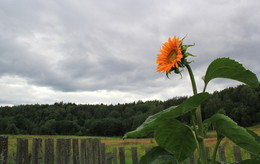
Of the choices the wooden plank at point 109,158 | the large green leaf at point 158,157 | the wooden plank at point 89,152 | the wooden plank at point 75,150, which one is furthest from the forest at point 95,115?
the large green leaf at point 158,157

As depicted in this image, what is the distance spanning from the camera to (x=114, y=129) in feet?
269

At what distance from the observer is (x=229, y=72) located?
1127 mm

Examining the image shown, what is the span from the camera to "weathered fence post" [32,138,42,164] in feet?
14.4

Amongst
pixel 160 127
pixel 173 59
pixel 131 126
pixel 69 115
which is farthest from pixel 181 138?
pixel 69 115

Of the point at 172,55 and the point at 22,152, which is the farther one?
the point at 22,152

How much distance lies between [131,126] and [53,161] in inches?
2990

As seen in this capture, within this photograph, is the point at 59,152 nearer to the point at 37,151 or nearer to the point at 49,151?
the point at 49,151

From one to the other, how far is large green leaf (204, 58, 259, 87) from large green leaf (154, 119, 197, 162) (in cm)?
26

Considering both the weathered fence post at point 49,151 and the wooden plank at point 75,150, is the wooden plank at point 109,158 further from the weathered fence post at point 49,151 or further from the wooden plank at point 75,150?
the weathered fence post at point 49,151

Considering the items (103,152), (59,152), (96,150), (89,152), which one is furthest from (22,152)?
(103,152)

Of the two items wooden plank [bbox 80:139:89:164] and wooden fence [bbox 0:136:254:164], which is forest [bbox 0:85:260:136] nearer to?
wooden fence [bbox 0:136:254:164]

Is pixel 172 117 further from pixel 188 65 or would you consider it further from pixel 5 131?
pixel 5 131

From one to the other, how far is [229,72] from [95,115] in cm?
9263

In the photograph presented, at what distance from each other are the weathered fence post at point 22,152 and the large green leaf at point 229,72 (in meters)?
3.97
